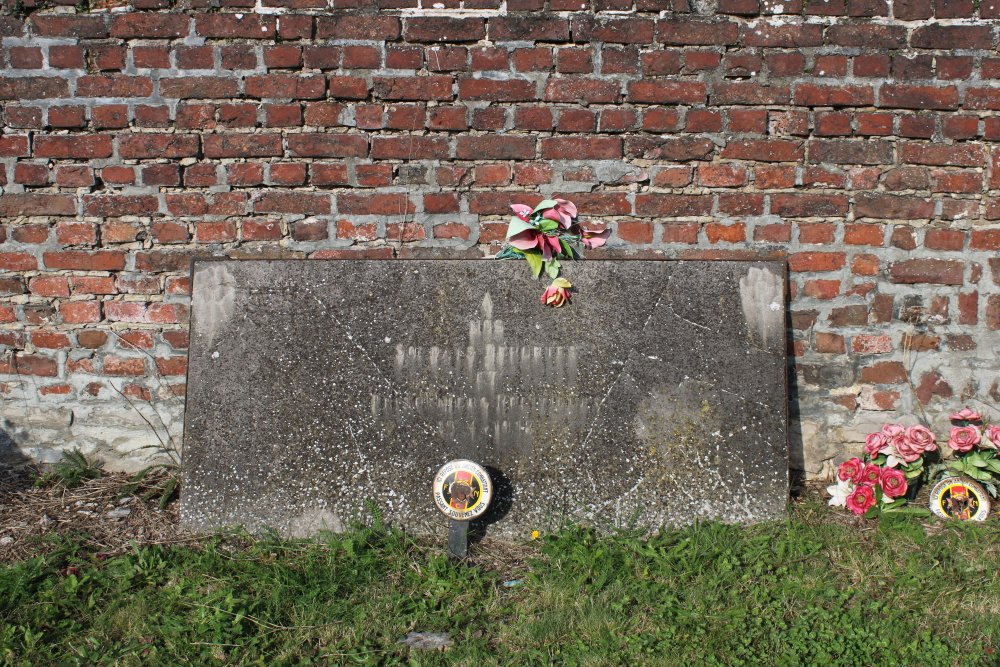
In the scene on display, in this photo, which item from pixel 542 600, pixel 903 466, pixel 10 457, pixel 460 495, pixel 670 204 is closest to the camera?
pixel 542 600

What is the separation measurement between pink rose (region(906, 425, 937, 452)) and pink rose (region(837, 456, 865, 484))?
19 centimetres

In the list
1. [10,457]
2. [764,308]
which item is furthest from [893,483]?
[10,457]

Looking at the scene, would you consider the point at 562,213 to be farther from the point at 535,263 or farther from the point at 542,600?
the point at 542,600

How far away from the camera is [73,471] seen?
118 inches

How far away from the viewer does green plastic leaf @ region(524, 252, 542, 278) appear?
279 centimetres

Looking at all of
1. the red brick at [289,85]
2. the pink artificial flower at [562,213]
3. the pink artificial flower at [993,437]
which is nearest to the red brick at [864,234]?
the pink artificial flower at [993,437]

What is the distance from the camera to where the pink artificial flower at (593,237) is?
2943mm

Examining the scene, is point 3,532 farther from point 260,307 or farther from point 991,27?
point 991,27

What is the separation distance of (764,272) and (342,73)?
174 cm

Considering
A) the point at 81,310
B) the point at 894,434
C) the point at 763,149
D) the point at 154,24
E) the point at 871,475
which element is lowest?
the point at 871,475

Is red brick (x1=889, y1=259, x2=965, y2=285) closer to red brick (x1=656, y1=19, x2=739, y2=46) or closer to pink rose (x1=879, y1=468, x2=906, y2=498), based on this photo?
pink rose (x1=879, y1=468, x2=906, y2=498)

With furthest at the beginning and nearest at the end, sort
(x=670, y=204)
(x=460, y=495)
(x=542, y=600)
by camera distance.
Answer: (x=670, y=204) → (x=460, y=495) → (x=542, y=600)

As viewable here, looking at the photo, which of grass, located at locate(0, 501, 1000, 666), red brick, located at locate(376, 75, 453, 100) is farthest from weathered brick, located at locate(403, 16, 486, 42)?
grass, located at locate(0, 501, 1000, 666)

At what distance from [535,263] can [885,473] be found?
1.49 meters
